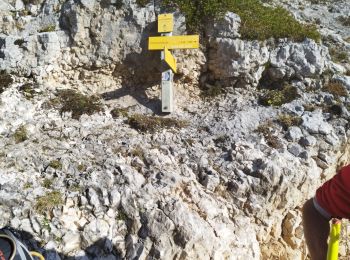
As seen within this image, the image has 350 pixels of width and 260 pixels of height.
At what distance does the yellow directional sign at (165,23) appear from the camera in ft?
35.6

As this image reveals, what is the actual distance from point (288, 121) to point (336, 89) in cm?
218

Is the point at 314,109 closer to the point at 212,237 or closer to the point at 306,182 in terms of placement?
the point at 306,182

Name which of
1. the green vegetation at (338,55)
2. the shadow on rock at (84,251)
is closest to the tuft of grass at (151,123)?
the shadow on rock at (84,251)

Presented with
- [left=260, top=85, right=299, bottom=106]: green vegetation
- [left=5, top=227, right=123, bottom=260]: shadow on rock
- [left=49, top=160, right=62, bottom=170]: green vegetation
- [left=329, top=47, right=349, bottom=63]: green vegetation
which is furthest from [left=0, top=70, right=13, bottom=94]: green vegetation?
[left=329, top=47, right=349, bottom=63]: green vegetation

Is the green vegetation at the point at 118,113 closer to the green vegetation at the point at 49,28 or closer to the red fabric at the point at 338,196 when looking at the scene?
the green vegetation at the point at 49,28

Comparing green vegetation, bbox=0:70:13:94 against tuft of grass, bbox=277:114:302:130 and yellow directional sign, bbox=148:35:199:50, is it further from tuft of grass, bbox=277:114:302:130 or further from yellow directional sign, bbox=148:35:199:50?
tuft of grass, bbox=277:114:302:130

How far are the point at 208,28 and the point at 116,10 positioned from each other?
301 cm

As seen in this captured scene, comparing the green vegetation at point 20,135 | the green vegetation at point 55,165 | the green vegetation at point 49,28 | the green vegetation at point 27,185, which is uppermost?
the green vegetation at point 49,28

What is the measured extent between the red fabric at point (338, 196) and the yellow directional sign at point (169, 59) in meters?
7.86

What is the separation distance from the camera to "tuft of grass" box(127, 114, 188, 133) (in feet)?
31.6

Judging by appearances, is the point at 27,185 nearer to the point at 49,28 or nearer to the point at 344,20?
the point at 49,28

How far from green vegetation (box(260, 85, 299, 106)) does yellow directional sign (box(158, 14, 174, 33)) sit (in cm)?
348

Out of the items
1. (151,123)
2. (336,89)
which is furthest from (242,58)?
(151,123)

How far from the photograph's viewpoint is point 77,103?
33.6 feet
